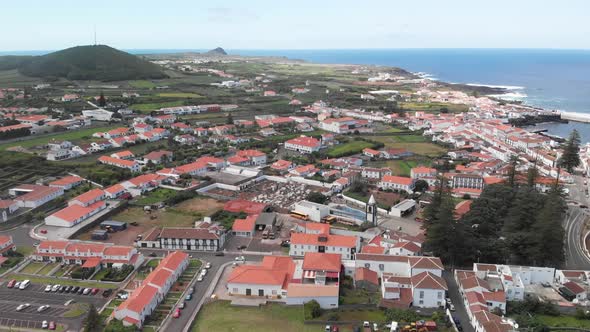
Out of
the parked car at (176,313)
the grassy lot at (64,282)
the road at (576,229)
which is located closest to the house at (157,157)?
the grassy lot at (64,282)

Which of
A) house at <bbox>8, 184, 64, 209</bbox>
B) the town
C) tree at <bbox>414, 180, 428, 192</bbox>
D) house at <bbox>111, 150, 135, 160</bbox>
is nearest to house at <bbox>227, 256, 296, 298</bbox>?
the town

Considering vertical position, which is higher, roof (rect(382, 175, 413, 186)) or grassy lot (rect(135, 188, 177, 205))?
roof (rect(382, 175, 413, 186))

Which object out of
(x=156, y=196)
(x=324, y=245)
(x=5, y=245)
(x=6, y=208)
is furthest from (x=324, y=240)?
(x=6, y=208)

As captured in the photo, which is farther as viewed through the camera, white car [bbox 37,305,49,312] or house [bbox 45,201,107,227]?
house [bbox 45,201,107,227]

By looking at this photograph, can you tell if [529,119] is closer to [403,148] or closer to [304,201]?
[403,148]

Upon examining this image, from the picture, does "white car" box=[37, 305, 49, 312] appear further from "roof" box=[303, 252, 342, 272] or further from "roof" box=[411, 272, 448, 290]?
"roof" box=[411, 272, 448, 290]
